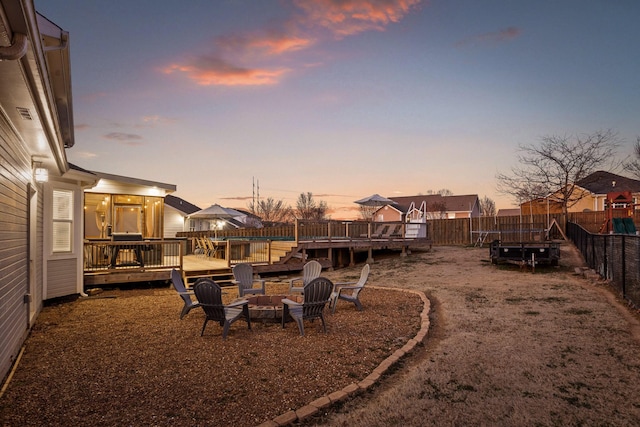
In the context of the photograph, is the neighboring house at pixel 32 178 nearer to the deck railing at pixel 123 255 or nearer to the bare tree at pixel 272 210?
the deck railing at pixel 123 255

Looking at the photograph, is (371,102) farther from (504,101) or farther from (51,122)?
(51,122)

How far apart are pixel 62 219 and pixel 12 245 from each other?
495 centimetres

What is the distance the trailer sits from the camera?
12219mm

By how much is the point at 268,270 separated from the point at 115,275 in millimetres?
4639

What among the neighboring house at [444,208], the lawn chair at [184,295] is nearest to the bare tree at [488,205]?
the neighboring house at [444,208]

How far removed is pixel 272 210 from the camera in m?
58.9

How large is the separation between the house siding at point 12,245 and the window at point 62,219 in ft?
10.7

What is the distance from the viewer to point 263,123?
18266 mm

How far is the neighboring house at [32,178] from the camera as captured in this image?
118 inches

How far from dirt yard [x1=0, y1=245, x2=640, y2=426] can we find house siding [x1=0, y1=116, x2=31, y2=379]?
369 mm

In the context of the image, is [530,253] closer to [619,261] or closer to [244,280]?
[619,261]

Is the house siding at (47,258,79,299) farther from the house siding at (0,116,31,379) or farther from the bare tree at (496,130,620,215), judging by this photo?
the bare tree at (496,130,620,215)

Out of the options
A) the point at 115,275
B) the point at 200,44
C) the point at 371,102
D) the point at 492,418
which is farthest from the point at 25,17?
the point at 371,102

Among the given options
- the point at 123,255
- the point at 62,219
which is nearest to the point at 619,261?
the point at 62,219
